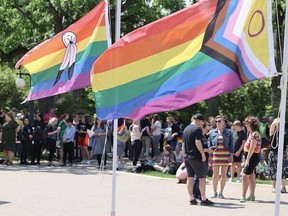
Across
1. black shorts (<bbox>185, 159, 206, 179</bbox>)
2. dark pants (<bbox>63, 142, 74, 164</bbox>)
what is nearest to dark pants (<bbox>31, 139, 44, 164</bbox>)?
dark pants (<bbox>63, 142, 74, 164</bbox>)

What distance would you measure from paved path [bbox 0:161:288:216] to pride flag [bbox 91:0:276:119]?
13.7 feet

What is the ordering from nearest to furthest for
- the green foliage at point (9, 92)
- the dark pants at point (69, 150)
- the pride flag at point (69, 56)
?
the pride flag at point (69, 56), the dark pants at point (69, 150), the green foliage at point (9, 92)

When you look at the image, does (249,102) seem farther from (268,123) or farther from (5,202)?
(5,202)

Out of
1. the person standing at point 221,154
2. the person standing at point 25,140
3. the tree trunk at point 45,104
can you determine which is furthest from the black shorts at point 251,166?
the tree trunk at point 45,104

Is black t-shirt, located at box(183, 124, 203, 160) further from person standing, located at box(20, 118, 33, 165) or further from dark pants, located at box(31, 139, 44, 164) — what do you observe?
person standing, located at box(20, 118, 33, 165)

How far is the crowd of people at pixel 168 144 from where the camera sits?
13992mm

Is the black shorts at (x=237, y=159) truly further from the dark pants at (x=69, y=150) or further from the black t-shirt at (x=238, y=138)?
the dark pants at (x=69, y=150)

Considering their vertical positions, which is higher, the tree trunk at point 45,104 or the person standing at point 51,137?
the tree trunk at point 45,104

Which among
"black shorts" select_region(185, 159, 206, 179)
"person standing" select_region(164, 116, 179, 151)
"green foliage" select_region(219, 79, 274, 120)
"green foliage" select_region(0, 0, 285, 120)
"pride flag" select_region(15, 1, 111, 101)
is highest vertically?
"green foliage" select_region(0, 0, 285, 120)

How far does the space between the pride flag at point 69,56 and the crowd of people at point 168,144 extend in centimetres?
339

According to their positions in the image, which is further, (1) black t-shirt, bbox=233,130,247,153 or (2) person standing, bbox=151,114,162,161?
(2) person standing, bbox=151,114,162,161

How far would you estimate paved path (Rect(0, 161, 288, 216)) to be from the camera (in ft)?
41.8

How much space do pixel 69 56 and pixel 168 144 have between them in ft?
42.9

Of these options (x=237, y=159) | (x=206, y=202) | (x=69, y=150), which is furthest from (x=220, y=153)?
(x=69, y=150)
